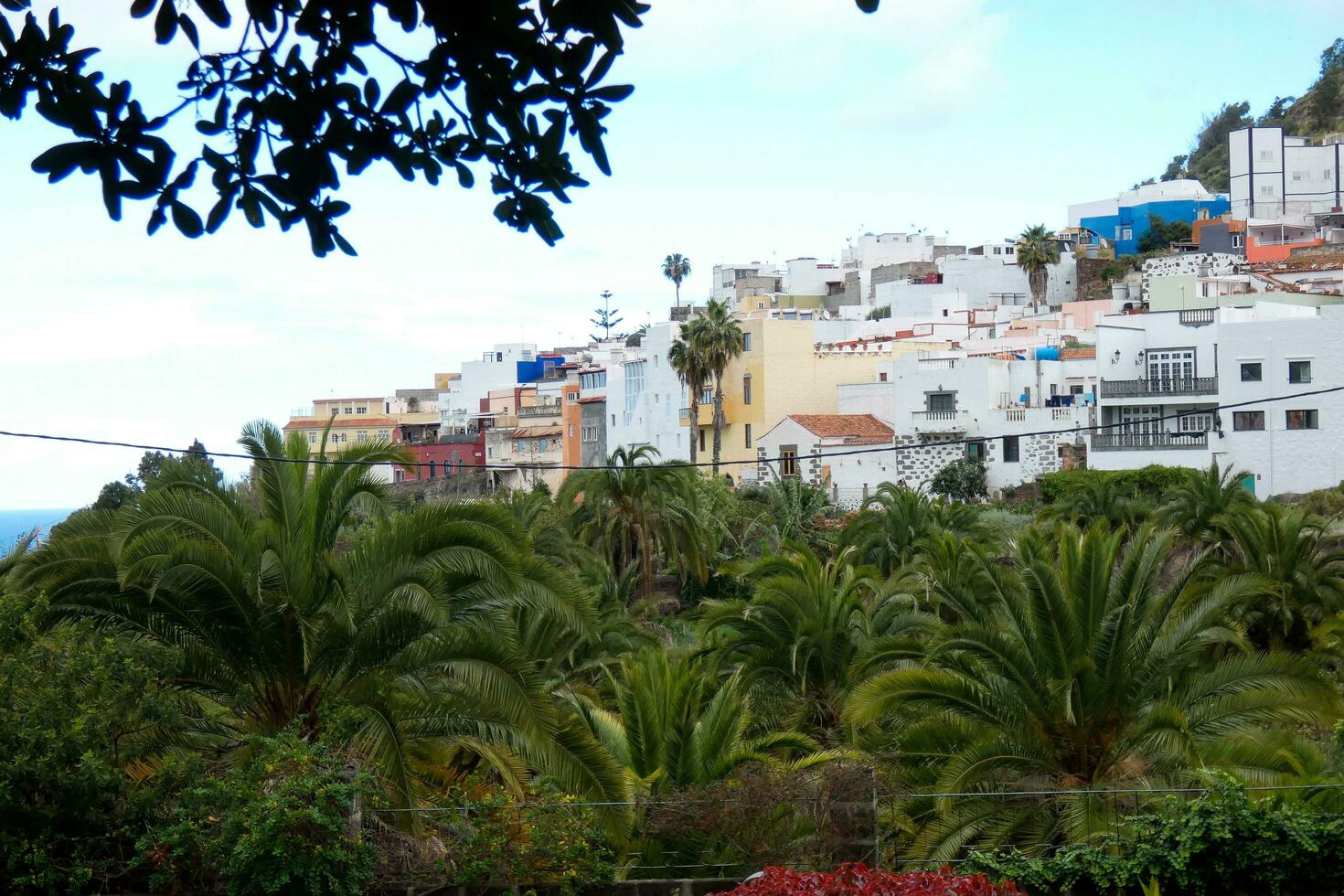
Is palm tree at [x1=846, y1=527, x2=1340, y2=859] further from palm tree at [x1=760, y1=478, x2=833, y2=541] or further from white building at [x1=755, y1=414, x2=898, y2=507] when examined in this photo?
white building at [x1=755, y1=414, x2=898, y2=507]

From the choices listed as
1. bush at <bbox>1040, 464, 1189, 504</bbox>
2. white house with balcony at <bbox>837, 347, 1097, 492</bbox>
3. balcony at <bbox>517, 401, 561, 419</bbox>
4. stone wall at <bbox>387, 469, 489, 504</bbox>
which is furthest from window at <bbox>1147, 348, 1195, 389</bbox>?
balcony at <bbox>517, 401, 561, 419</bbox>

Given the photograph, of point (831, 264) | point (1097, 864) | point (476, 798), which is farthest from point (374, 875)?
point (831, 264)

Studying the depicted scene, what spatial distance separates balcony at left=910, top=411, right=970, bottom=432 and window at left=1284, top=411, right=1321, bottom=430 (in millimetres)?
11143

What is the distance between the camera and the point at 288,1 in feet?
16.0

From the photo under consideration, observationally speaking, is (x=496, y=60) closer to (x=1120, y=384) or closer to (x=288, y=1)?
(x=288, y=1)

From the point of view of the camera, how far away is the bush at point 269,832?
34.9ft

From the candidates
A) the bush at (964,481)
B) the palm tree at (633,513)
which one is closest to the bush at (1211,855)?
the palm tree at (633,513)

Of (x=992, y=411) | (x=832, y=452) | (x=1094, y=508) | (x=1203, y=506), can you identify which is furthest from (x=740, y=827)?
(x=832, y=452)

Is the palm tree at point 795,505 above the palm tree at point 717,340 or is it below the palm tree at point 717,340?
below

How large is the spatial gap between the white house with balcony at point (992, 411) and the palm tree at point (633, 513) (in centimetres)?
1655

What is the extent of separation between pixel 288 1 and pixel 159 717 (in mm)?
8112

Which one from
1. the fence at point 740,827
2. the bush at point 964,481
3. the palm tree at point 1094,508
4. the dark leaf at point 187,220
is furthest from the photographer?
the bush at point 964,481

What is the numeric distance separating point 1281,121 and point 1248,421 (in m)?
79.5

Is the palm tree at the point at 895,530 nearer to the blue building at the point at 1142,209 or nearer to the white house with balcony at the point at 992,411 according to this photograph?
the white house with balcony at the point at 992,411
